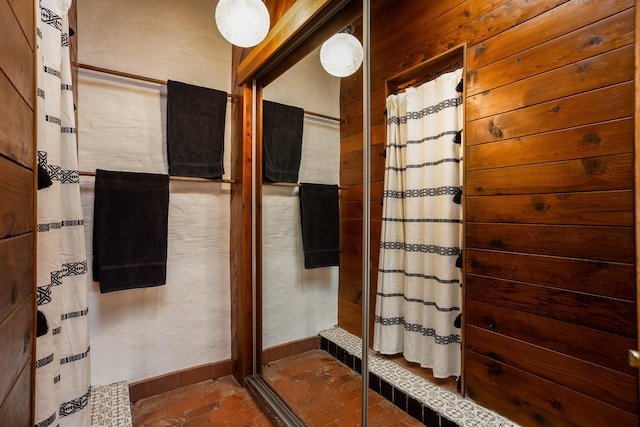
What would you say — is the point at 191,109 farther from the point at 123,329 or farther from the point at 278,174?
the point at 123,329

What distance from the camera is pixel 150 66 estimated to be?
1.70 m

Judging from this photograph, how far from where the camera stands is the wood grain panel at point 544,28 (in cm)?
104

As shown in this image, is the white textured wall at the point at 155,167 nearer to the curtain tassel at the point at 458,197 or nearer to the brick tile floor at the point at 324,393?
the brick tile floor at the point at 324,393

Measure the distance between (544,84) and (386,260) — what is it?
1.08 metres

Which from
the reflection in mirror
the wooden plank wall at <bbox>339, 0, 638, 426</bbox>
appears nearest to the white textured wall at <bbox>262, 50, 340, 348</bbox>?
the reflection in mirror

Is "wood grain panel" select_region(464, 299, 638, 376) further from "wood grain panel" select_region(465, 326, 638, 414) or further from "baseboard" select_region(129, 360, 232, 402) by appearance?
"baseboard" select_region(129, 360, 232, 402)

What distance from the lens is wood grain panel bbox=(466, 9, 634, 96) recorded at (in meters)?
1.00

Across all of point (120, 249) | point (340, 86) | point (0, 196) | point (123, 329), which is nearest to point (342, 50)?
point (340, 86)

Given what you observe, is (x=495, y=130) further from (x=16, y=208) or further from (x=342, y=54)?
(x=16, y=208)

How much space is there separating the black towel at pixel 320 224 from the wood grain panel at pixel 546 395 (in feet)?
2.77

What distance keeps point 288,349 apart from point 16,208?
1.55 metres

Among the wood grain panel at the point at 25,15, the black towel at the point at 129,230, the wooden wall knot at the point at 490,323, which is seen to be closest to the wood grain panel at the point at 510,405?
the wooden wall knot at the point at 490,323

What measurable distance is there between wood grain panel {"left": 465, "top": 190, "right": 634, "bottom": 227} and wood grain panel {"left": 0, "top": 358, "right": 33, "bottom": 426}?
5.34ft

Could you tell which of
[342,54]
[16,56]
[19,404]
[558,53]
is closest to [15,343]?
[19,404]
